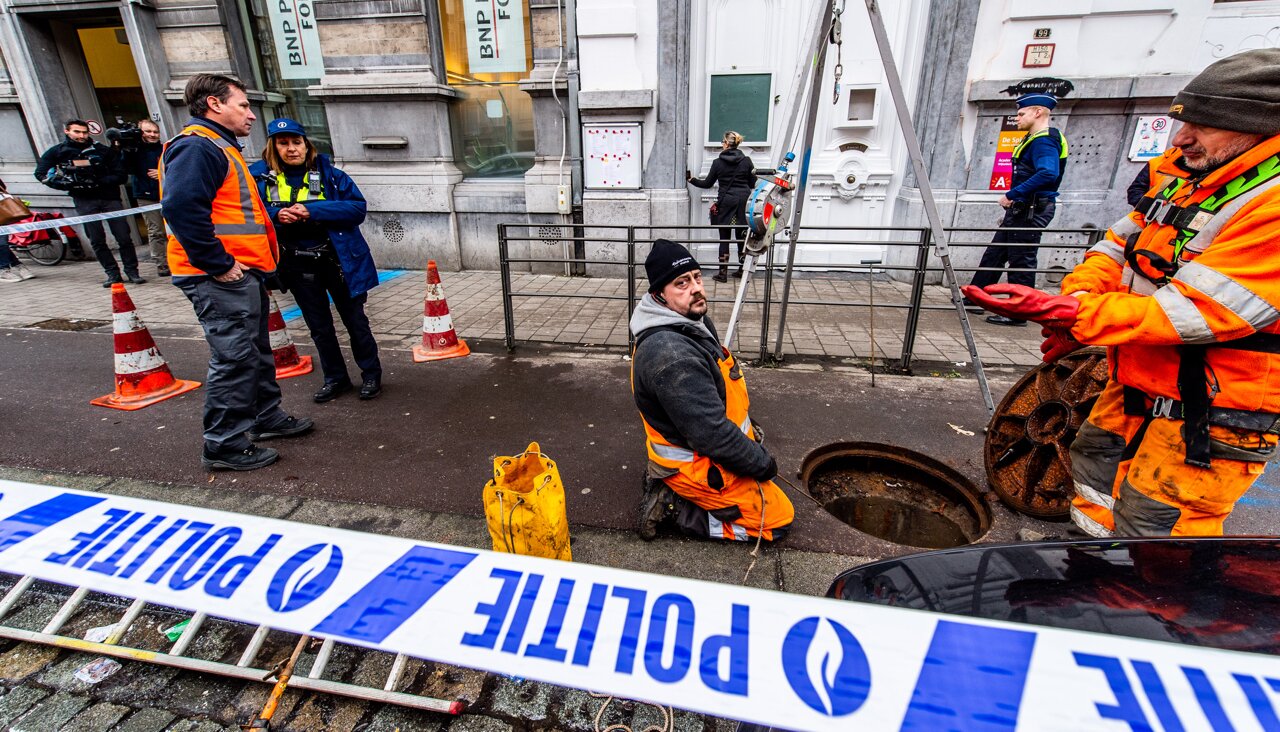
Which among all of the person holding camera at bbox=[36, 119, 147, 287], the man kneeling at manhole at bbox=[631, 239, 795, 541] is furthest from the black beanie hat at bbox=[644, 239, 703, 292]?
the person holding camera at bbox=[36, 119, 147, 287]

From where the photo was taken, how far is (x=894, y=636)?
3.66 feet

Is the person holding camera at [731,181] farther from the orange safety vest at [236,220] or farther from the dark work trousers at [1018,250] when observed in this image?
the orange safety vest at [236,220]

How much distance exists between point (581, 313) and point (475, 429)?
2.83 meters

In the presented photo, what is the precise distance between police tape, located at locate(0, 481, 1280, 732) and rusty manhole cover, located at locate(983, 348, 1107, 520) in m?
2.06

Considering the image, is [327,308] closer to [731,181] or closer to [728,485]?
[728,485]

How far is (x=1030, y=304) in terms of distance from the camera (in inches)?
73.3

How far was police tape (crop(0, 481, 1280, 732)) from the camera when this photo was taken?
3.23 ft

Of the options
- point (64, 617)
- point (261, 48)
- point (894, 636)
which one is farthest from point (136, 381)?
point (261, 48)

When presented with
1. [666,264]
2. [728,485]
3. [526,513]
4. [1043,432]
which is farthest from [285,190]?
[1043,432]

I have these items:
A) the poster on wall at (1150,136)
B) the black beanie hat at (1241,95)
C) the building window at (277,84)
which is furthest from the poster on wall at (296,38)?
the poster on wall at (1150,136)

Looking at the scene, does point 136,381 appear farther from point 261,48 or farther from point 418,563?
point 261,48

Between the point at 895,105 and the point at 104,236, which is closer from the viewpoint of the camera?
the point at 895,105

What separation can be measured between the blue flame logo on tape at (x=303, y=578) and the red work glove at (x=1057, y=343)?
231 cm

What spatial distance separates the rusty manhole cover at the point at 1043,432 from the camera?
2.75m
